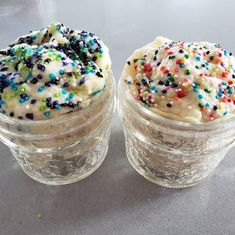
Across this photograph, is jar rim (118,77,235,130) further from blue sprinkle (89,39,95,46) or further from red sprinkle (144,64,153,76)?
blue sprinkle (89,39,95,46)

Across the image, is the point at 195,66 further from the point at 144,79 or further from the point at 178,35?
the point at 178,35

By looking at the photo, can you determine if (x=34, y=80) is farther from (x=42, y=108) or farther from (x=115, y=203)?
(x=115, y=203)

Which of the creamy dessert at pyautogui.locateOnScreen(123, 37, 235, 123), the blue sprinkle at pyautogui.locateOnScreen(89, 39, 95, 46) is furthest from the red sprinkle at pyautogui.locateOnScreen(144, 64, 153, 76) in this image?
the blue sprinkle at pyautogui.locateOnScreen(89, 39, 95, 46)

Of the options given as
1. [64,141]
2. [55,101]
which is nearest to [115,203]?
[64,141]

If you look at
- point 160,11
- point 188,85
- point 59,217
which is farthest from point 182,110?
point 160,11

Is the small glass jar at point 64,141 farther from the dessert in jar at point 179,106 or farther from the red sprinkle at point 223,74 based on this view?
the red sprinkle at point 223,74
